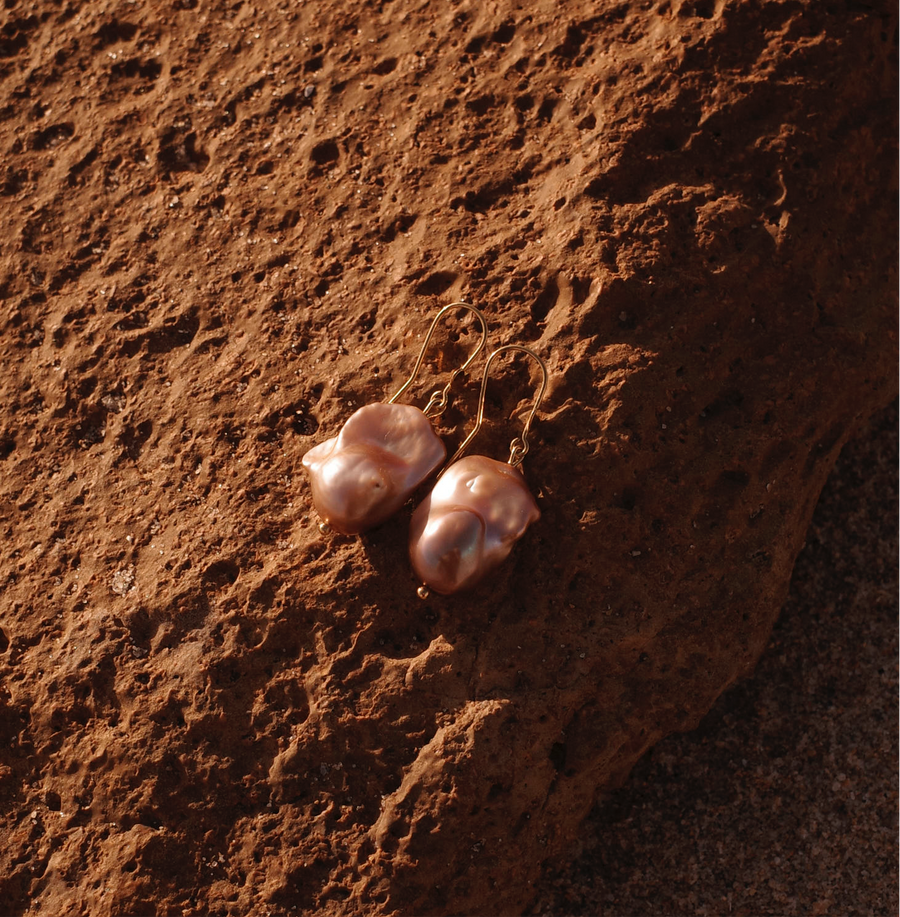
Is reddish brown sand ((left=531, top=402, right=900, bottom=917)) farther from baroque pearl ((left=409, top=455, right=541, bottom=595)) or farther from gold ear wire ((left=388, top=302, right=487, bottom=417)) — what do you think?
gold ear wire ((left=388, top=302, right=487, bottom=417))

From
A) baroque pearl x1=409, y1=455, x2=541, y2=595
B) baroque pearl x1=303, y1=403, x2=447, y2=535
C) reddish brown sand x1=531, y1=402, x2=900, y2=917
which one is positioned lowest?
reddish brown sand x1=531, y1=402, x2=900, y2=917

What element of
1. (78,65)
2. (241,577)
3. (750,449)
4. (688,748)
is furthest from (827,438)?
(78,65)

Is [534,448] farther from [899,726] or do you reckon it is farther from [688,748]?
[899,726]

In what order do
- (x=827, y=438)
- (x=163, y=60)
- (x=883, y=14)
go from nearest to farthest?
(x=827, y=438) < (x=883, y=14) < (x=163, y=60)

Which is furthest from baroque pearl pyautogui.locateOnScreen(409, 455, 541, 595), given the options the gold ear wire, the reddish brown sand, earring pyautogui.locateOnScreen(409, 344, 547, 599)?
the reddish brown sand

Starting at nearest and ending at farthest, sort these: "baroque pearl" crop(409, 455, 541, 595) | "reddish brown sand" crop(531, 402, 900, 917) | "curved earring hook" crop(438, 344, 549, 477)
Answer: "baroque pearl" crop(409, 455, 541, 595) → "curved earring hook" crop(438, 344, 549, 477) → "reddish brown sand" crop(531, 402, 900, 917)

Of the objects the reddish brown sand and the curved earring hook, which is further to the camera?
the reddish brown sand

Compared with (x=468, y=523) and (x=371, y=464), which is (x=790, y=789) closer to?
(x=468, y=523)
